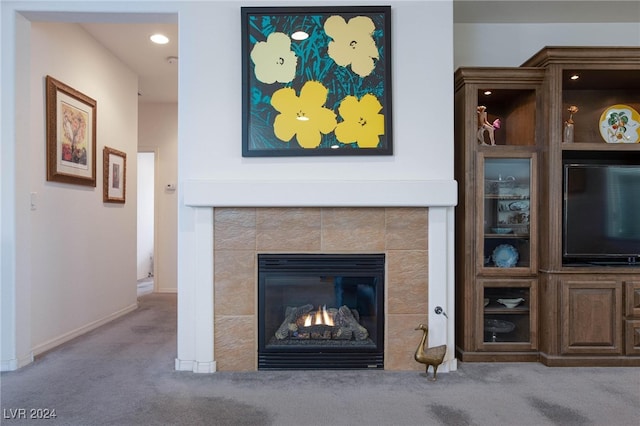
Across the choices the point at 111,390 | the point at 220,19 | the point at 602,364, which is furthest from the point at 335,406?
the point at 220,19

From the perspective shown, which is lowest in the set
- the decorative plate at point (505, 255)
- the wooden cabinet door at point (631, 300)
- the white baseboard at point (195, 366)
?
the white baseboard at point (195, 366)

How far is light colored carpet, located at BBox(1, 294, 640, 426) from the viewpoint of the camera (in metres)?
1.89

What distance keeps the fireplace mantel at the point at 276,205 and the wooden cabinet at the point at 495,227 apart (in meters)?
0.24

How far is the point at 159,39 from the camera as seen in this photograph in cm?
344

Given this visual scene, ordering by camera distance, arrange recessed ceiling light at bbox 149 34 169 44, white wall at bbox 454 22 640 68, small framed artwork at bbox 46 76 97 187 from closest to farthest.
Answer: small framed artwork at bbox 46 76 97 187
white wall at bbox 454 22 640 68
recessed ceiling light at bbox 149 34 169 44

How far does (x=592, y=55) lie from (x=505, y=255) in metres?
1.47

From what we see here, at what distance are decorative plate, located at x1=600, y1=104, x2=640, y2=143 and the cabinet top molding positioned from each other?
1.50 ft

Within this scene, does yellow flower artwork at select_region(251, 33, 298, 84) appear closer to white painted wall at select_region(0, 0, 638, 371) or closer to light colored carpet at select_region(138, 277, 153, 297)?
white painted wall at select_region(0, 0, 638, 371)

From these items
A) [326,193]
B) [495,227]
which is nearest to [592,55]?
[495,227]

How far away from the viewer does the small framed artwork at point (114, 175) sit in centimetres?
372

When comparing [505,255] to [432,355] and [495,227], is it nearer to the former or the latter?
[495,227]

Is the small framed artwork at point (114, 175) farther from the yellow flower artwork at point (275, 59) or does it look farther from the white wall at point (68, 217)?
the yellow flower artwork at point (275, 59)

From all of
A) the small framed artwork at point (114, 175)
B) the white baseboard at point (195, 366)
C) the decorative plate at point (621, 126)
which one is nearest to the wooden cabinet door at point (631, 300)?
the decorative plate at point (621, 126)

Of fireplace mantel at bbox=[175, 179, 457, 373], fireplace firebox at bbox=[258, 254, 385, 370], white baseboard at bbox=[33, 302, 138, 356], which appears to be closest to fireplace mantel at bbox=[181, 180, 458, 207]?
fireplace mantel at bbox=[175, 179, 457, 373]
